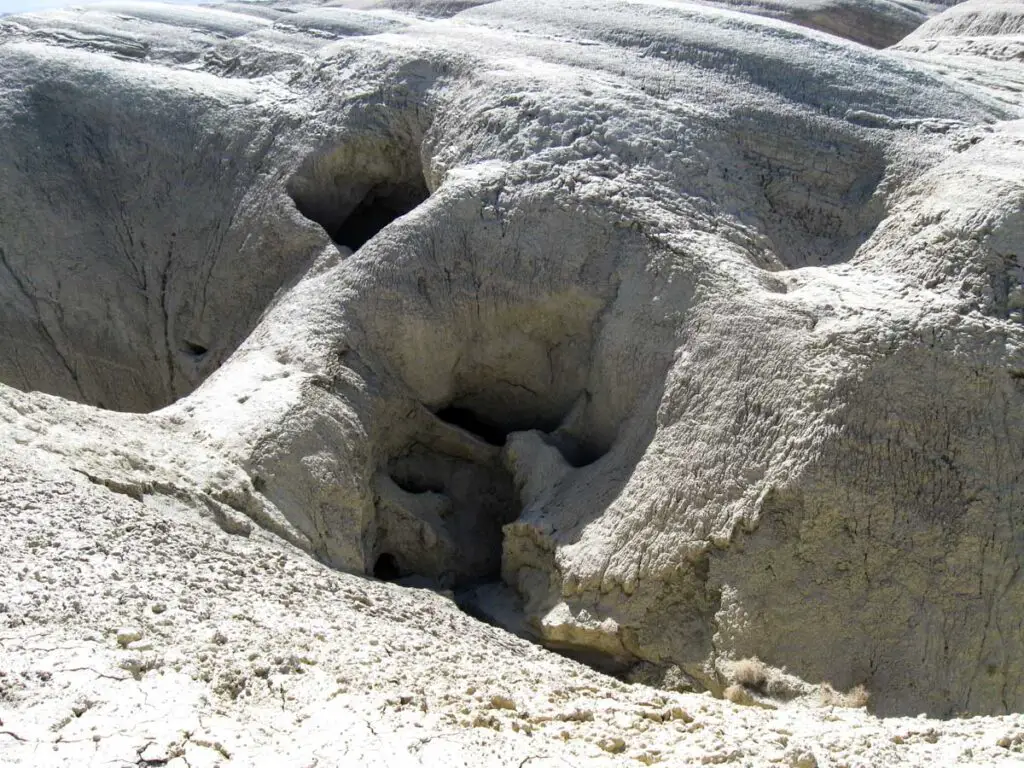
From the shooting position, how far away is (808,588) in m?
5.65

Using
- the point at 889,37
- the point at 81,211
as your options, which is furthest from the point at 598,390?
the point at 889,37

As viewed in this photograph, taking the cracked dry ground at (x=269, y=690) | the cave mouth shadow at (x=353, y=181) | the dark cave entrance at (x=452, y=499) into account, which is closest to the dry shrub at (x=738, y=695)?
the cracked dry ground at (x=269, y=690)

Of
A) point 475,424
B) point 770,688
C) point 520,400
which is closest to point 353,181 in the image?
point 475,424

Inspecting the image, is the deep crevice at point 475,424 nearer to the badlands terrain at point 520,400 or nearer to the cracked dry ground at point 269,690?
the badlands terrain at point 520,400

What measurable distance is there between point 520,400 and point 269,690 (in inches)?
147

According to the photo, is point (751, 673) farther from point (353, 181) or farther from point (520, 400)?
point (353, 181)

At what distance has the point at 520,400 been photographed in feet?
24.6

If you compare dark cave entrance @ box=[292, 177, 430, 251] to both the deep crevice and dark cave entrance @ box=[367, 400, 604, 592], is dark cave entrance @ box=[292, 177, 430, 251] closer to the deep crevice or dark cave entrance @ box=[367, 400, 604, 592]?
the deep crevice

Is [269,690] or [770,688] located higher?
[269,690]

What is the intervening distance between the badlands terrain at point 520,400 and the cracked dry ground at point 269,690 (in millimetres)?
18

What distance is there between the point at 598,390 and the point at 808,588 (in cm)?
174

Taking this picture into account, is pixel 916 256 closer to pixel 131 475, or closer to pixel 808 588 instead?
pixel 808 588

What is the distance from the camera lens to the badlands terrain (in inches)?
159

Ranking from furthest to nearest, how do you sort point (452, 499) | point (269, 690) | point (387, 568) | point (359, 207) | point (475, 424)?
point (359, 207) → point (475, 424) → point (452, 499) → point (387, 568) → point (269, 690)
